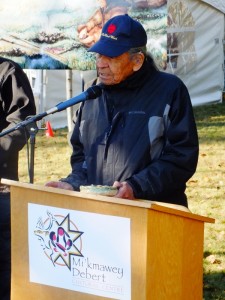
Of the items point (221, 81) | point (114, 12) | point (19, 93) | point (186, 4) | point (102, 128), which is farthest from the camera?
point (221, 81)

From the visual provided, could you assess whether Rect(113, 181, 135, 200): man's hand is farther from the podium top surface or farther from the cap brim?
the cap brim

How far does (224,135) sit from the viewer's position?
1419 cm

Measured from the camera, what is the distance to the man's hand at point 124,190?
379cm

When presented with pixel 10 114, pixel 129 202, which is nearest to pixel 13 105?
pixel 10 114

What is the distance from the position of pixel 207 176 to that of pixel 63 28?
2.85 meters

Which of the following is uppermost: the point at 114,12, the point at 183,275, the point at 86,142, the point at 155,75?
the point at 114,12

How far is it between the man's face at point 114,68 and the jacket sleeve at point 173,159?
0.94 feet

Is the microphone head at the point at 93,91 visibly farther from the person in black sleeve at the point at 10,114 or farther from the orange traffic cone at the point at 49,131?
the orange traffic cone at the point at 49,131

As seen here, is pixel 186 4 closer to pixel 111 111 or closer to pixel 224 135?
pixel 224 135

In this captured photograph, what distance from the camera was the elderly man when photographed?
3.99 meters

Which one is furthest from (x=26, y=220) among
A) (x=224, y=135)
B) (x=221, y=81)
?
(x=221, y=81)

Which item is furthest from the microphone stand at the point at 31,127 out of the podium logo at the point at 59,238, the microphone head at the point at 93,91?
the podium logo at the point at 59,238

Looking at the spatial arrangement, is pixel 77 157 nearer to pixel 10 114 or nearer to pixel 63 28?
pixel 10 114

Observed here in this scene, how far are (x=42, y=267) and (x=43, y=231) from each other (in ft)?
0.59
